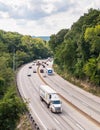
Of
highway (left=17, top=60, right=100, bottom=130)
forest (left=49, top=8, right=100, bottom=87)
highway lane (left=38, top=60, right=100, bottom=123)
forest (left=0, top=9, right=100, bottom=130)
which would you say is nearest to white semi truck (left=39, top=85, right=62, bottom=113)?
highway (left=17, top=60, right=100, bottom=130)

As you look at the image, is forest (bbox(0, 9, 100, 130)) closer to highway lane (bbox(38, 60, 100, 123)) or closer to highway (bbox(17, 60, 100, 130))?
highway lane (bbox(38, 60, 100, 123))

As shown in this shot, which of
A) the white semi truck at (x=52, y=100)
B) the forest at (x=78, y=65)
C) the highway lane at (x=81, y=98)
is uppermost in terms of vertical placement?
the forest at (x=78, y=65)

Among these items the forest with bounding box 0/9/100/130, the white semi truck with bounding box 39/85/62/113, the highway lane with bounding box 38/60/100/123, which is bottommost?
the highway lane with bounding box 38/60/100/123

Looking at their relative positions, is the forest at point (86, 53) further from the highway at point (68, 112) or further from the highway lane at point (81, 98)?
the highway at point (68, 112)

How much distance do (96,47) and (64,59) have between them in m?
23.5

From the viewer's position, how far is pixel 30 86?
88.8 meters

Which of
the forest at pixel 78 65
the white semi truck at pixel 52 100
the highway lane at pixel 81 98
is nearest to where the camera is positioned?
the forest at pixel 78 65

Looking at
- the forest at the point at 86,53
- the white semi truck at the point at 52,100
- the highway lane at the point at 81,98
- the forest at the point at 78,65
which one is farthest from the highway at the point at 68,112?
the forest at the point at 86,53

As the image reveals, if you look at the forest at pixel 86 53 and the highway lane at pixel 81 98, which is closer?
the highway lane at pixel 81 98

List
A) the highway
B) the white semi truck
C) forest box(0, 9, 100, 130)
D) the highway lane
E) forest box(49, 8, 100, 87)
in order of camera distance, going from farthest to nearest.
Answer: forest box(49, 8, 100, 87), the highway lane, the white semi truck, the highway, forest box(0, 9, 100, 130)

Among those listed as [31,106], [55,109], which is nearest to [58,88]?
[31,106]

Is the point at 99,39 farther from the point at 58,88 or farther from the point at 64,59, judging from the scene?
the point at 64,59

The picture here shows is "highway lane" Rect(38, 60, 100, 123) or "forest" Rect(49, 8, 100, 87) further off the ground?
"forest" Rect(49, 8, 100, 87)

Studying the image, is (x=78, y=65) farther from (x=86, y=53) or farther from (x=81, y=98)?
(x=81, y=98)
